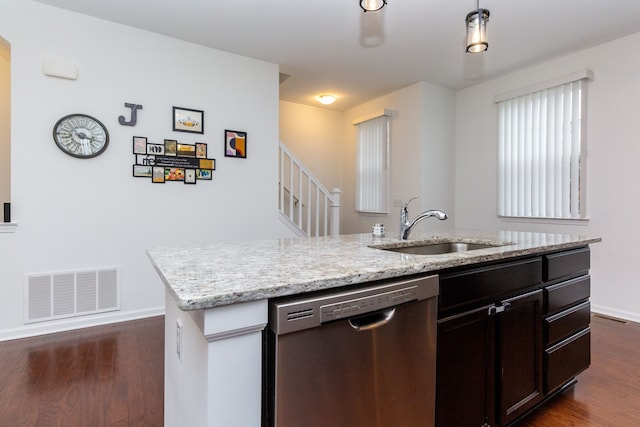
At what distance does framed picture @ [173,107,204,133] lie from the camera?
3.42 metres

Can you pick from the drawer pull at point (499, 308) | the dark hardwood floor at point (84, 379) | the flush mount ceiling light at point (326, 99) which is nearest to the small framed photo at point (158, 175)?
the dark hardwood floor at point (84, 379)

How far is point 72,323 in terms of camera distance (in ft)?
9.55

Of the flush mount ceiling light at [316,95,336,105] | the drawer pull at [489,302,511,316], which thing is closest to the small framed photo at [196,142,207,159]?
the flush mount ceiling light at [316,95,336,105]

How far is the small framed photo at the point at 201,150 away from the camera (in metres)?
3.54

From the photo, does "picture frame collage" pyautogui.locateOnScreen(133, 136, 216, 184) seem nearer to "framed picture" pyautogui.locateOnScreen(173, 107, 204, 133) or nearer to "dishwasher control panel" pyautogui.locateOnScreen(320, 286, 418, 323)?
"framed picture" pyautogui.locateOnScreen(173, 107, 204, 133)

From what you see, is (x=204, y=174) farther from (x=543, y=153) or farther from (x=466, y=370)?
(x=543, y=153)

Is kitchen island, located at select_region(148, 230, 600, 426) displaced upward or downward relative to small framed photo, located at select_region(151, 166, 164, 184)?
downward

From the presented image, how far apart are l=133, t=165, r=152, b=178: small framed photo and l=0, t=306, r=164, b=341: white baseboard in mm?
1302

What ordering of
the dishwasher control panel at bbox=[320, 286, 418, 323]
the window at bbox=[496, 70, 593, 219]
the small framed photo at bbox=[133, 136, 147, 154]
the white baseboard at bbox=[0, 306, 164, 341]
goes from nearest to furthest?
the dishwasher control panel at bbox=[320, 286, 418, 323], the white baseboard at bbox=[0, 306, 164, 341], the small framed photo at bbox=[133, 136, 147, 154], the window at bbox=[496, 70, 593, 219]

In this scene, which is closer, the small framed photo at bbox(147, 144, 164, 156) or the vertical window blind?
the small framed photo at bbox(147, 144, 164, 156)

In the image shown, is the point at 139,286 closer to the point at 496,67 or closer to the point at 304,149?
the point at 304,149

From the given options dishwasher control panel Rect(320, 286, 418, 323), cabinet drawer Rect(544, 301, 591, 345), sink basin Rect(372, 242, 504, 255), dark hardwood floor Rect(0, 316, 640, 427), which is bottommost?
dark hardwood floor Rect(0, 316, 640, 427)

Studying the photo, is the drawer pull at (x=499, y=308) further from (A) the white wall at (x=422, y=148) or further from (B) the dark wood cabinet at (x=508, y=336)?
(A) the white wall at (x=422, y=148)

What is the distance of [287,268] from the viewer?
1.13 meters
